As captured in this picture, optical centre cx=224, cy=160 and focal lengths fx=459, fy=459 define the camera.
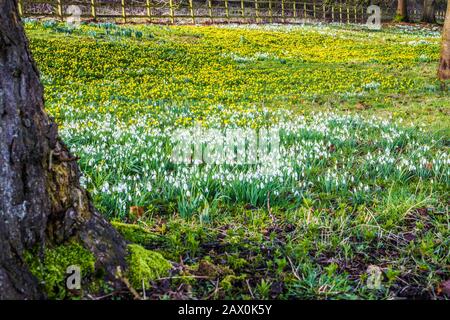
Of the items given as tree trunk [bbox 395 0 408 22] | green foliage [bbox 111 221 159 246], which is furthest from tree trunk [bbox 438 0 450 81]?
tree trunk [bbox 395 0 408 22]

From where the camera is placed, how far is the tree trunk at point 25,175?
236 centimetres

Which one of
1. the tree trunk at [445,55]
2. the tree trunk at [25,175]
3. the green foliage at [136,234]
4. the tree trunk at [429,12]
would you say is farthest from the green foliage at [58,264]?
the tree trunk at [429,12]

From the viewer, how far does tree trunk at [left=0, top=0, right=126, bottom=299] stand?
2359mm

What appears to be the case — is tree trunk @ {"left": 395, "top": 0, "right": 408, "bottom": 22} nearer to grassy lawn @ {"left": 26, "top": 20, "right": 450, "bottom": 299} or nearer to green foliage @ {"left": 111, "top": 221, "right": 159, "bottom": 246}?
grassy lawn @ {"left": 26, "top": 20, "right": 450, "bottom": 299}

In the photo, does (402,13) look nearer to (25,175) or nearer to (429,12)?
(429,12)

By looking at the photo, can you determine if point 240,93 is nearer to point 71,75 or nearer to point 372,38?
point 71,75

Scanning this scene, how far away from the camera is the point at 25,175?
2.44 m

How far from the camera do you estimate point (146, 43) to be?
18.7 meters

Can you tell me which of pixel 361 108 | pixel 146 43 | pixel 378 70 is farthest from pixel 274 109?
pixel 146 43

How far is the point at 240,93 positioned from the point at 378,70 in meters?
7.01

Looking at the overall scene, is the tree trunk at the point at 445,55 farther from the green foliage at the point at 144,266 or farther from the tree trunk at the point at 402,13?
the tree trunk at the point at 402,13

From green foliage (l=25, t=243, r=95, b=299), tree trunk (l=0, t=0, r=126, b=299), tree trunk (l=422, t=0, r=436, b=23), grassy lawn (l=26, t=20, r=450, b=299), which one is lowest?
grassy lawn (l=26, t=20, r=450, b=299)

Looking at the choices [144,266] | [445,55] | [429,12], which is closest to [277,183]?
[144,266]

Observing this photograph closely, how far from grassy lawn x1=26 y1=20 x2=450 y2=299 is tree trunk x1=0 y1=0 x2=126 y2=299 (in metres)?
0.69
